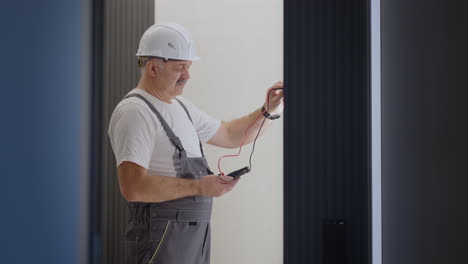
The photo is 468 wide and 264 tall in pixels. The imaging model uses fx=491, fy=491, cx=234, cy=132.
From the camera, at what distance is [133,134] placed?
1501mm

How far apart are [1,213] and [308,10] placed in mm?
816

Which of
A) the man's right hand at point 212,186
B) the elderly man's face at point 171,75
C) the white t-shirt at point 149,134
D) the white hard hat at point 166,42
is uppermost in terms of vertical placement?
the white hard hat at point 166,42

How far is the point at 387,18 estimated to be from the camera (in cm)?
100

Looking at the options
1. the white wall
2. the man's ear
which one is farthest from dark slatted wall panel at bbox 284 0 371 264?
the white wall

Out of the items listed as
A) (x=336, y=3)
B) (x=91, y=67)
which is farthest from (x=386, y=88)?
(x=91, y=67)

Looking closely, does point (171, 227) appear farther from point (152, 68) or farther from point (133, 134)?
point (152, 68)

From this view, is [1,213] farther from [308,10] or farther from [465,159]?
[465,159]

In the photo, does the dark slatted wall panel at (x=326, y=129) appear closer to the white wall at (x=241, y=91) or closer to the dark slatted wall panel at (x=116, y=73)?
the dark slatted wall panel at (x=116, y=73)

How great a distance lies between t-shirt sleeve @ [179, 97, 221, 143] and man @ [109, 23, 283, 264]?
3.7 inches

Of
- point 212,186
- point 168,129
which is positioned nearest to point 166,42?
point 168,129

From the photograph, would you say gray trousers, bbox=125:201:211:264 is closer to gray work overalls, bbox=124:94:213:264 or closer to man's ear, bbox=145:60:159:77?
gray work overalls, bbox=124:94:213:264

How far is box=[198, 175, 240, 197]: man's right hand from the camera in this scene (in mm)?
1531

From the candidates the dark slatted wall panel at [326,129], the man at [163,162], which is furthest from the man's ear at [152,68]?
the dark slatted wall panel at [326,129]

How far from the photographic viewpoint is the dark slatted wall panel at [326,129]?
3.21ft
